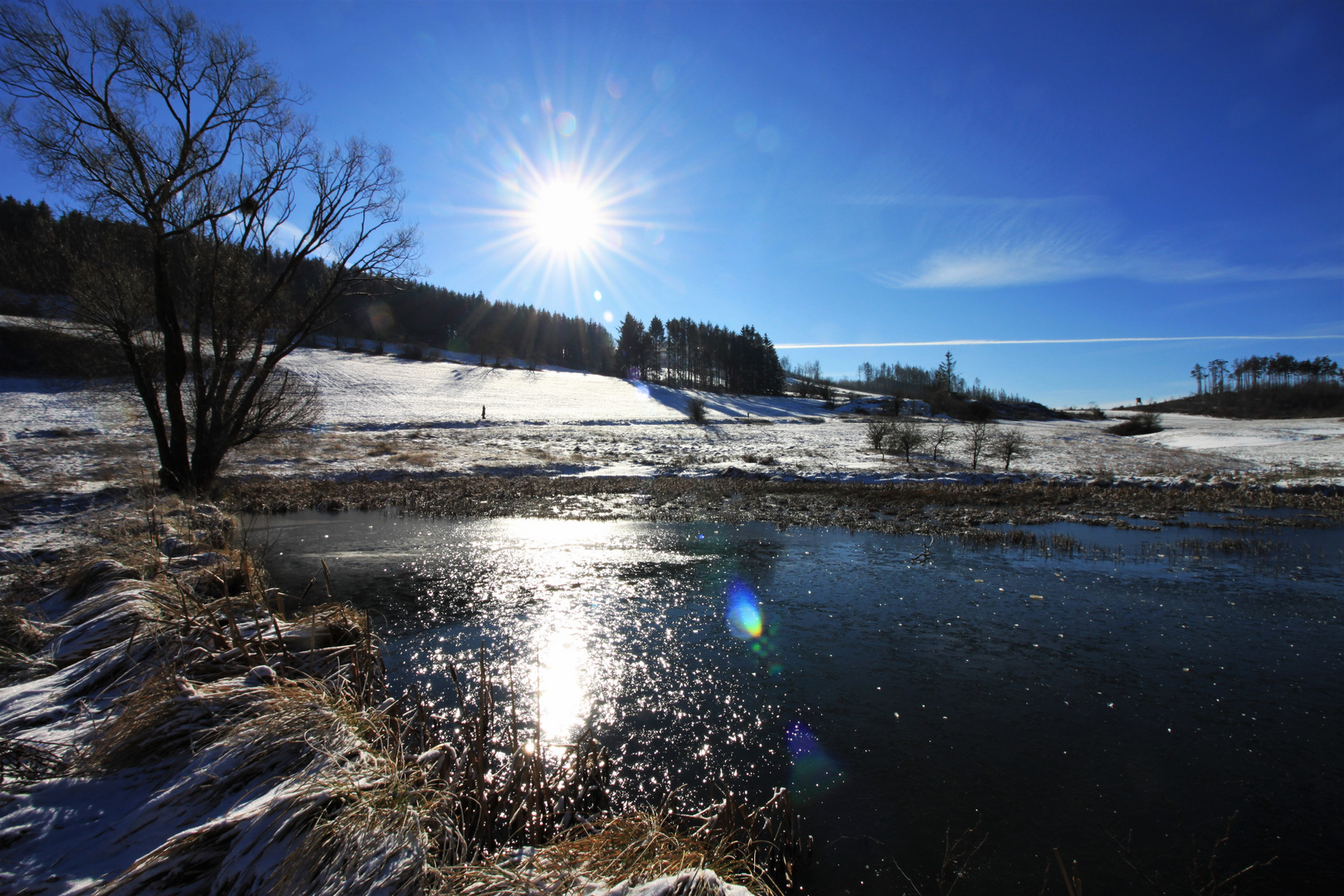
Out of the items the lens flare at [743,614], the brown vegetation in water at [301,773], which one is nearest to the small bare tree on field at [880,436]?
the lens flare at [743,614]

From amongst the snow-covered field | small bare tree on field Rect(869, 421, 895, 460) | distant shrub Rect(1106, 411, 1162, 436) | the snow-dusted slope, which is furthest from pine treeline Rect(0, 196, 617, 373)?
distant shrub Rect(1106, 411, 1162, 436)

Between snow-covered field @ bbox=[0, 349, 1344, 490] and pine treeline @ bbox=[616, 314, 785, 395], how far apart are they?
1303 inches

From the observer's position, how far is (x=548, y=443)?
112ft

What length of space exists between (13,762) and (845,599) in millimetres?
8653

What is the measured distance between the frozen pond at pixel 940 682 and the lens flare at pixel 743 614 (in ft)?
0.17

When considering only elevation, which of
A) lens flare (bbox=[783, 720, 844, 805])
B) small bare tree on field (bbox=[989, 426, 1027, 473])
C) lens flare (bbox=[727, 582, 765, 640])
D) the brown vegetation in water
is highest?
small bare tree on field (bbox=[989, 426, 1027, 473])

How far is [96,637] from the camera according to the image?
443 centimetres

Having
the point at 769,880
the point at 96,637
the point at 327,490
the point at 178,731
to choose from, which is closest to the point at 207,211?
the point at 327,490

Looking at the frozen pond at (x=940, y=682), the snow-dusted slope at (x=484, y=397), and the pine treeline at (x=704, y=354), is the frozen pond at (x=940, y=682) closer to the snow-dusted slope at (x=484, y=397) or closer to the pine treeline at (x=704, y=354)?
the snow-dusted slope at (x=484, y=397)

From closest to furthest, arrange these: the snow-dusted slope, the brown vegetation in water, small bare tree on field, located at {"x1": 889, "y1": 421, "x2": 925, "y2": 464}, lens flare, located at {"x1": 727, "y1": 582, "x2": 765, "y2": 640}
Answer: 1. the brown vegetation in water
2. lens flare, located at {"x1": 727, "y1": 582, "x2": 765, "y2": 640}
3. small bare tree on field, located at {"x1": 889, "y1": 421, "x2": 925, "y2": 464}
4. the snow-dusted slope

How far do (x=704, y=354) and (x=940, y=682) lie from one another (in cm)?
9139

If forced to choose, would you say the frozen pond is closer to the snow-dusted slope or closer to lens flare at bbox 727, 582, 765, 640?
lens flare at bbox 727, 582, 765, 640

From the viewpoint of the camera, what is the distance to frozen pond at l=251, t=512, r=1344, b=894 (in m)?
4.07

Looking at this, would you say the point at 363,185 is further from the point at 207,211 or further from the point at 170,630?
the point at 170,630
